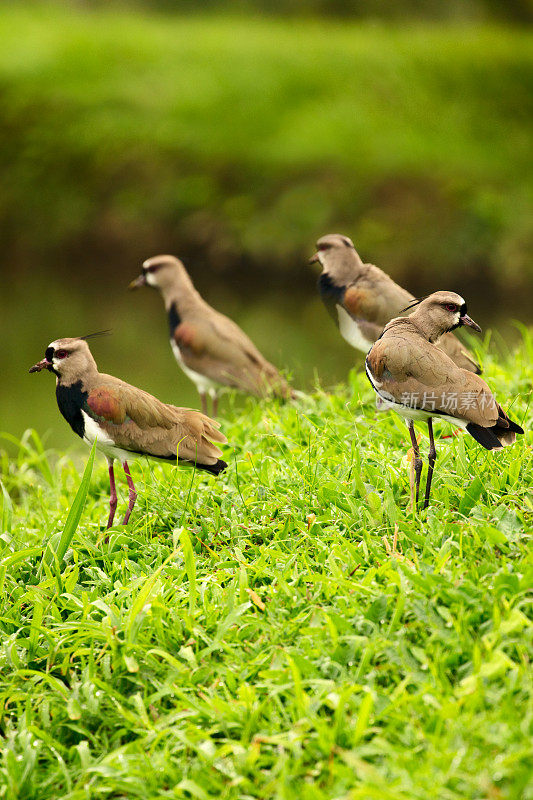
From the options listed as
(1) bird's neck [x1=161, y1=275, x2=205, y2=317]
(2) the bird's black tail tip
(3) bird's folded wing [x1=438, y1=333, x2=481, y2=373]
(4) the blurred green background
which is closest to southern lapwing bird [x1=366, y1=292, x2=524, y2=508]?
(3) bird's folded wing [x1=438, y1=333, x2=481, y2=373]

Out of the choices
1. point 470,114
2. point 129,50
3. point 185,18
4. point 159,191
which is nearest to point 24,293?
point 159,191

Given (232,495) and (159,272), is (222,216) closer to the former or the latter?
(159,272)

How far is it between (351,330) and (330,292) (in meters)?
0.26

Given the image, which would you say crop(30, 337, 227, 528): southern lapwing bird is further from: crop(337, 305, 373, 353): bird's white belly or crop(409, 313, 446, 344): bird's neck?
crop(337, 305, 373, 353): bird's white belly

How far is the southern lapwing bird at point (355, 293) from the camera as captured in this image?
16.7ft

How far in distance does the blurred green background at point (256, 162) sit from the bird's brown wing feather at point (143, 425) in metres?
6.78

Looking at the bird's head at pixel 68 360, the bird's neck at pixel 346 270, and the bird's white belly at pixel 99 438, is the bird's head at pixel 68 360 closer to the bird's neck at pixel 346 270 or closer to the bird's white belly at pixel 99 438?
the bird's white belly at pixel 99 438

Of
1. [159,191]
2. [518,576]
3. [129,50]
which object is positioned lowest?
[518,576]

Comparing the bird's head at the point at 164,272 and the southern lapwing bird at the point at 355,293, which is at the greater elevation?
the bird's head at the point at 164,272

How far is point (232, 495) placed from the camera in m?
4.35

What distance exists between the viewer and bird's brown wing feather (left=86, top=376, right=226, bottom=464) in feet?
13.6

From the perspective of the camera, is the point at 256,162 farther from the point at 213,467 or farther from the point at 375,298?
the point at 213,467

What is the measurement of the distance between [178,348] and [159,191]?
1128 centimetres

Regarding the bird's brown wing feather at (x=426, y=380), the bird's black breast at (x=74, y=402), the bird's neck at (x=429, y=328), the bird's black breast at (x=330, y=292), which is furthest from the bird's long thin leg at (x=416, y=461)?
the bird's black breast at (x=330, y=292)
